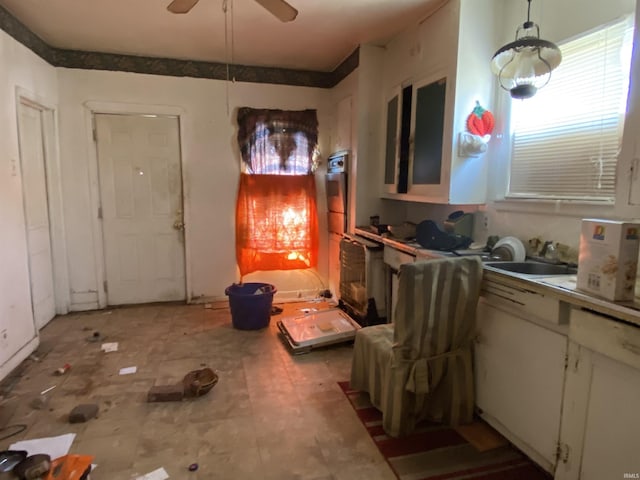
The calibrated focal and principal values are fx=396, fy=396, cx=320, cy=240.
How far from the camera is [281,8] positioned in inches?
87.3

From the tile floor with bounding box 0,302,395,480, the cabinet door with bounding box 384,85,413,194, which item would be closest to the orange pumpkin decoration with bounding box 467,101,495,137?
the cabinet door with bounding box 384,85,413,194

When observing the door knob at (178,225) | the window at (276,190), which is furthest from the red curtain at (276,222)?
the door knob at (178,225)

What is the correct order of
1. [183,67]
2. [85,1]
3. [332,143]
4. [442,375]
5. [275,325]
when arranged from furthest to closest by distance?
[332,143]
[183,67]
[275,325]
[85,1]
[442,375]

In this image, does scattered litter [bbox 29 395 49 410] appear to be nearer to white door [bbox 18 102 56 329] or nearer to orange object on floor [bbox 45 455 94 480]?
orange object on floor [bbox 45 455 94 480]

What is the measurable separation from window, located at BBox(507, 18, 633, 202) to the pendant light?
0.20 meters

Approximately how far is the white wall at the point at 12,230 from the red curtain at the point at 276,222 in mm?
2016

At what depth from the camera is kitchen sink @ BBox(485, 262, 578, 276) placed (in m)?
2.24

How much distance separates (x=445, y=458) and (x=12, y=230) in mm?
3331

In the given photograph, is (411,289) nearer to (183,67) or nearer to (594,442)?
(594,442)

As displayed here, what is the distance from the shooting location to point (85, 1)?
2928mm

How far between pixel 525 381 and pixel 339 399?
1.13 m

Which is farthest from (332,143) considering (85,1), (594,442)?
(594,442)

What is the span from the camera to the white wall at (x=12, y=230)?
2.86 meters

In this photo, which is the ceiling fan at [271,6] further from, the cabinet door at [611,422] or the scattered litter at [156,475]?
the scattered litter at [156,475]
